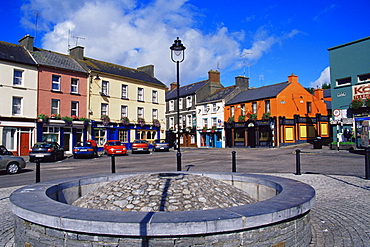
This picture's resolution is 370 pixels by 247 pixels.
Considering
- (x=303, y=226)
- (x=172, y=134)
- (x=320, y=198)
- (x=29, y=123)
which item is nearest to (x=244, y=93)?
(x=172, y=134)

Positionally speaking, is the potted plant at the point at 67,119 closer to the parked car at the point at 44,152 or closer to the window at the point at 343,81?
the parked car at the point at 44,152

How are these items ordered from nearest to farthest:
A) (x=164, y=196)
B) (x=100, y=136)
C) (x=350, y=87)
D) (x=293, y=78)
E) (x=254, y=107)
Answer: (x=164, y=196) < (x=350, y=87) < (x=100, y=136) < (x=293, y=78) < (x=254, y=107)

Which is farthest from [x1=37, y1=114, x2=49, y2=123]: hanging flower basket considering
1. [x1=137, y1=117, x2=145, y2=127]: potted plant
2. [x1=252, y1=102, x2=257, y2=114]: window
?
[x1=252, y1=102, x2=257, y2=114]: window

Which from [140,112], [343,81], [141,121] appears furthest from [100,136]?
[343,81]

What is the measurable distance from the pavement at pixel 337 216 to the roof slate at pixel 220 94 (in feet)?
122

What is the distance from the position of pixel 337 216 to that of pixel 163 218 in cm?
426

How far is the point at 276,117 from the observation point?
38.2m

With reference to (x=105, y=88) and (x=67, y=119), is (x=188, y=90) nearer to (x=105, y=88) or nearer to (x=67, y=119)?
(x=105, y=88)

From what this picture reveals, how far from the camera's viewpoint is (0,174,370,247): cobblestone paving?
15.3 ft

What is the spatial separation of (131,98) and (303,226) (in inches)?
1414

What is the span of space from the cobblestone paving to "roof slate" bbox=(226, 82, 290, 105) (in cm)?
3098

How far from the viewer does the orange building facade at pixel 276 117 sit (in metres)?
38.5

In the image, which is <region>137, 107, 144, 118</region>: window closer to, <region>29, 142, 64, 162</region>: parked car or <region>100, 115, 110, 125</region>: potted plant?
<region>100, 115, 110, 125</region>: potted plant

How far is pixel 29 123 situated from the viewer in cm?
2805
